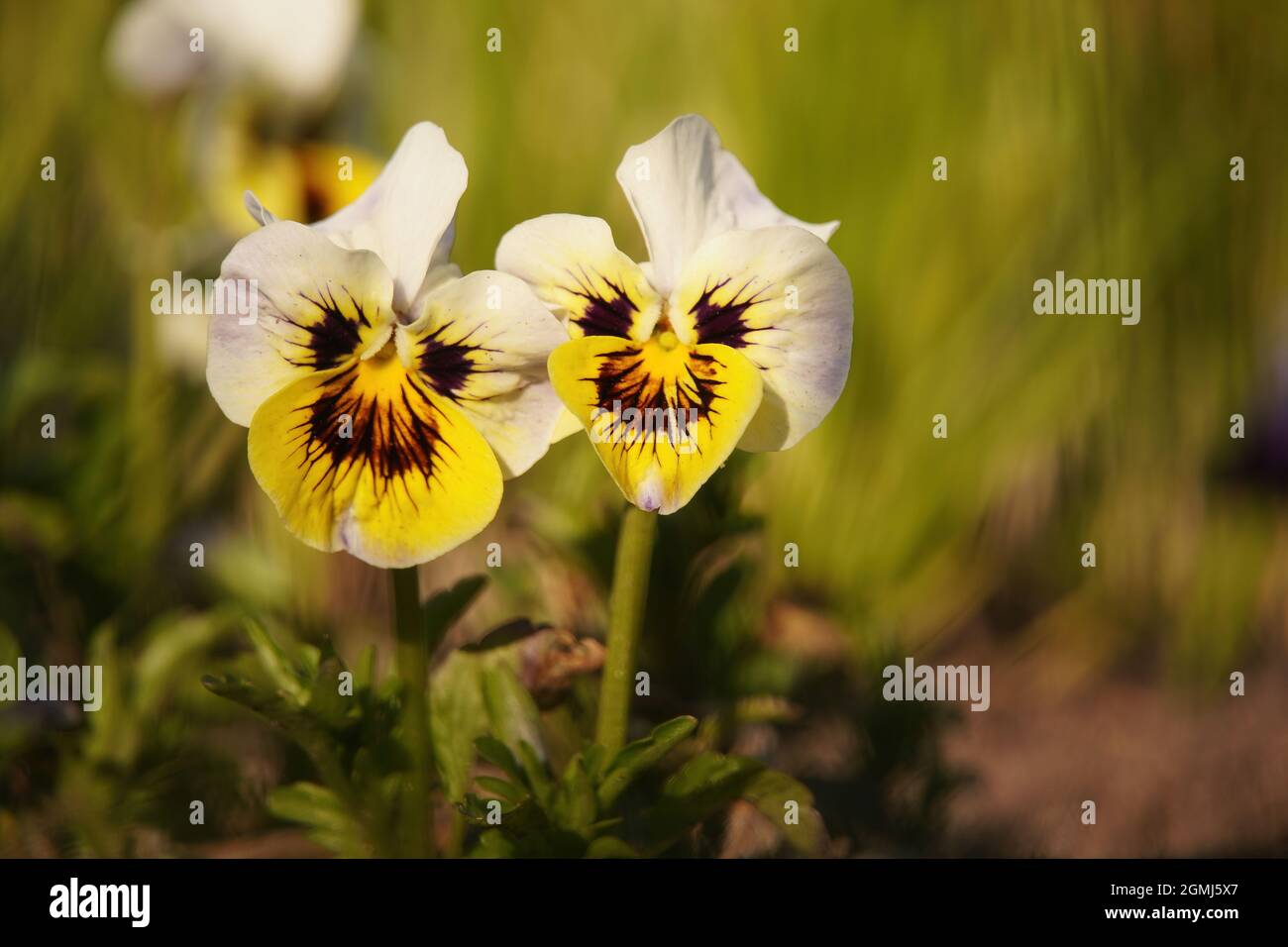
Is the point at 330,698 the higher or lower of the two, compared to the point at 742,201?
lower

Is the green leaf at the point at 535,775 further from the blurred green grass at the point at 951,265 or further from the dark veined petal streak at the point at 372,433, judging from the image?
the blurred green grass at the point at 951,265

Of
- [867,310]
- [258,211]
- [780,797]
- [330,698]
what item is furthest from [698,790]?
[867,310]

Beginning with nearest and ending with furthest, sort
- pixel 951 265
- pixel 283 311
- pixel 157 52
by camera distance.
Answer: pixel 283 311 < pixel 157 52 < pixel 951 265

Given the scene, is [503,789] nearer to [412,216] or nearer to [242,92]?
[412,216]

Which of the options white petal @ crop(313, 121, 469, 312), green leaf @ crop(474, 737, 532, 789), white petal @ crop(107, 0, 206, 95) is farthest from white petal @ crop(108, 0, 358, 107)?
green leaf @ crop(474, 737, 532, 789)

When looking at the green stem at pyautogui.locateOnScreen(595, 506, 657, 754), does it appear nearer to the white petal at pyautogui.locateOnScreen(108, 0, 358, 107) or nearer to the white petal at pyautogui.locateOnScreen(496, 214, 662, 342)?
the white petal at pyautogui.locateOnScreen(496, 214, 662, 342)
